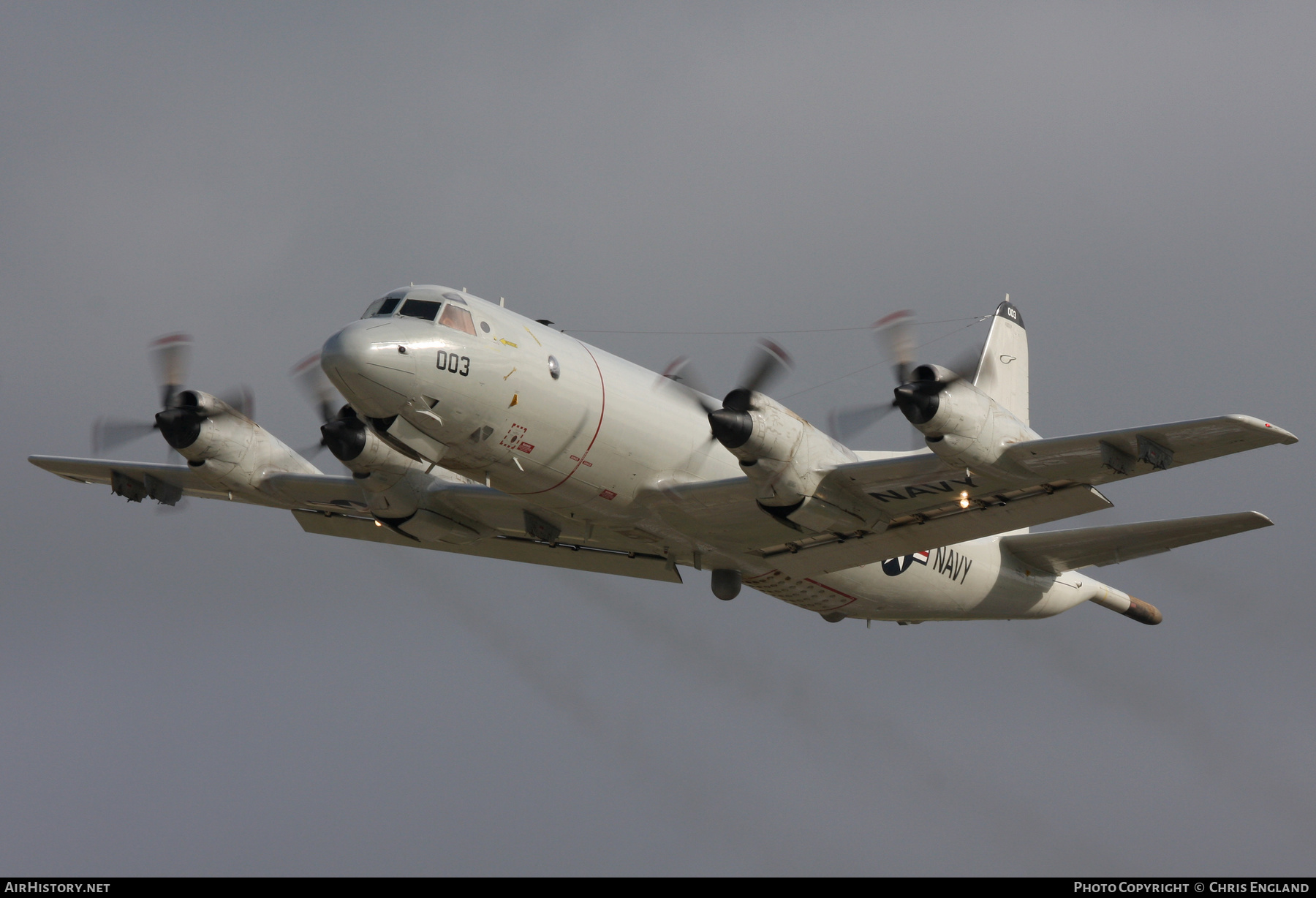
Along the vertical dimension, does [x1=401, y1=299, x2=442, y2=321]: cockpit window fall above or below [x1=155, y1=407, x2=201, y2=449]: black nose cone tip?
above

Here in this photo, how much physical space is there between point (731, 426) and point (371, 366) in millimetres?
5074

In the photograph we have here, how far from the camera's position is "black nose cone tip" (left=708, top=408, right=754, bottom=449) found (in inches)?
752

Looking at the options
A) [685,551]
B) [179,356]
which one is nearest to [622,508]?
[685,551]

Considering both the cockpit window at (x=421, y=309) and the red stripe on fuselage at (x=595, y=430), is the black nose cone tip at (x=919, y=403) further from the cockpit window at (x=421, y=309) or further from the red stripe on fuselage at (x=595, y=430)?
the cockpit window at (x=421, y=309)

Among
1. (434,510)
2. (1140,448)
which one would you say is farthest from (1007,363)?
(434,510)

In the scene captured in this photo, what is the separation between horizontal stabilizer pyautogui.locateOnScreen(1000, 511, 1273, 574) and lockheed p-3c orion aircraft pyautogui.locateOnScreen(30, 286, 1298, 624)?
44 mm

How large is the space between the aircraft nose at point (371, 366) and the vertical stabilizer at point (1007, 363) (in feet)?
42.2

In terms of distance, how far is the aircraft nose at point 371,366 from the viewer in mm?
18031

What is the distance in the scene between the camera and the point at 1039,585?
85.1 ft

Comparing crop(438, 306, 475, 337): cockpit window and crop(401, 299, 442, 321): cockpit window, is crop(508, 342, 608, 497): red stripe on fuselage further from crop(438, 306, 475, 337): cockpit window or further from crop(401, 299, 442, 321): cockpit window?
crop(401, 299, 442, 321): cockpit window

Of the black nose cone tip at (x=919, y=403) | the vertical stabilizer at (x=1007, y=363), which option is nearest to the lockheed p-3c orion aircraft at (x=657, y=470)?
the black nose cone tip at (x=919, y=403)

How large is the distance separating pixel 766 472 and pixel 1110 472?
478 centimetres

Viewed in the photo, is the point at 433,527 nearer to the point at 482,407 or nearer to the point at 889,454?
the point at 482,407

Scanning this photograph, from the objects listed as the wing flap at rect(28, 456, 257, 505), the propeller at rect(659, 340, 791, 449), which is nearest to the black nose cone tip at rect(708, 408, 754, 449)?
the propeller at rect(659, 340, 791, 449)
